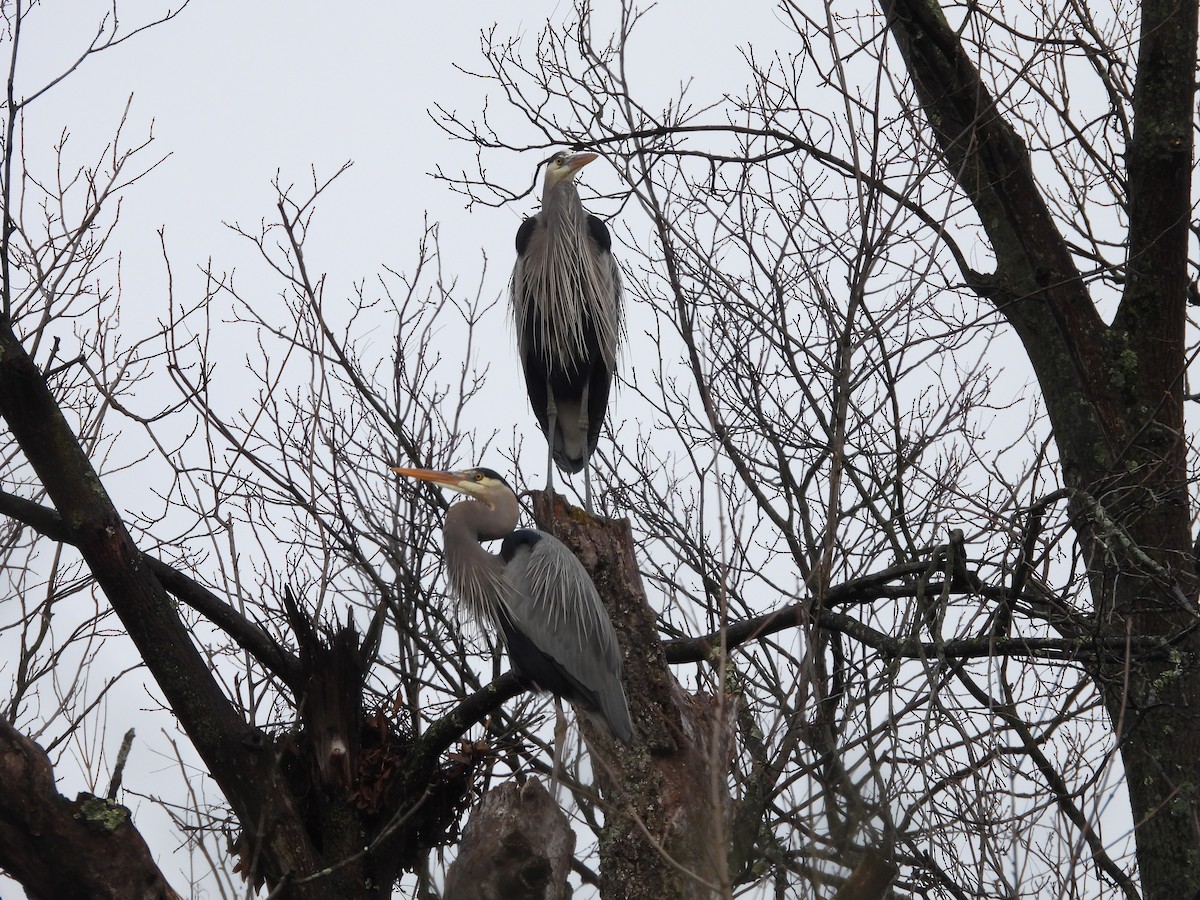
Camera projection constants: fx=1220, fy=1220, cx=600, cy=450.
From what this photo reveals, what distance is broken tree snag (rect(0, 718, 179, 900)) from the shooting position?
2779mm

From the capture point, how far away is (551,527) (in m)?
4.68

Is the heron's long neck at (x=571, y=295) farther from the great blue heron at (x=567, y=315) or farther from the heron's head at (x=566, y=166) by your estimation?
the heron's head at (x=566, y=166)

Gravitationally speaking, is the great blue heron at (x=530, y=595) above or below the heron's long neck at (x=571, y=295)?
below

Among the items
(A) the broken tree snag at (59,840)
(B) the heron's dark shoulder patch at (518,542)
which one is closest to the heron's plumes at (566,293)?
(B) the heron's dark shoulder patch at (518,542)

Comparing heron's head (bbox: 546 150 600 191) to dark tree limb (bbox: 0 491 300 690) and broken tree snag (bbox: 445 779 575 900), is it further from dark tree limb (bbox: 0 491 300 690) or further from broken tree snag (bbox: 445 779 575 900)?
dark tree limb (bbox: 0 491 300 690)

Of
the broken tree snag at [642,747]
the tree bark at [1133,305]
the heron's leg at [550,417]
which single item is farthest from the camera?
the heron's leg at [550,417]

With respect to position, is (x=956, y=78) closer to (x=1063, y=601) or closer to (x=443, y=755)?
(x=1063, y=601)

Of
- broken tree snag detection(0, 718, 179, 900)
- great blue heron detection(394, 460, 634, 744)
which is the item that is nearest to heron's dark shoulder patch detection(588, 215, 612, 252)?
great blue heron detection(394, 460, 634, 744)

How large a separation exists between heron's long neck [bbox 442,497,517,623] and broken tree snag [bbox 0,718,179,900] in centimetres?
221

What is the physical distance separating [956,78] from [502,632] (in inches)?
111

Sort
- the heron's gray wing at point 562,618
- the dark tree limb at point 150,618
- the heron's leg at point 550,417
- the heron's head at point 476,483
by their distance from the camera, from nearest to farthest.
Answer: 1. the dark tree limb at point 150,618
2. the heron's gray wing at point 562,618
3. the heron's head at point 476,483
4. the heron's leg at point 550,417

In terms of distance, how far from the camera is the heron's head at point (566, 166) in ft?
24.5

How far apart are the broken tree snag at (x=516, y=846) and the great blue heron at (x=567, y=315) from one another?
281 centimetres

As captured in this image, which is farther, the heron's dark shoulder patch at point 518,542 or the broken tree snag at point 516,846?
the heron's dark shoulder patch at point 518,542
